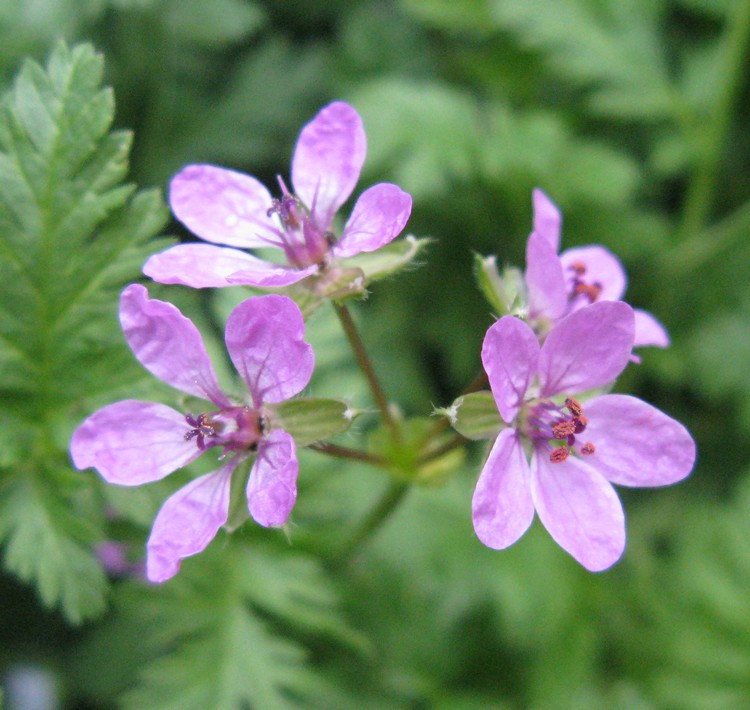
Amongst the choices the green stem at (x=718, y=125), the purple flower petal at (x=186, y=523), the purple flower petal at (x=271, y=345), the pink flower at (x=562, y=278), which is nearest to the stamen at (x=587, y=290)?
the pink flower at (x=562, y=278)

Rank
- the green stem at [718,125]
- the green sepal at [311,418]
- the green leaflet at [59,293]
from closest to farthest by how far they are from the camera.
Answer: the green sepal at [311,418]
the green leaflet at [59,293]
the green stem at [718,125]

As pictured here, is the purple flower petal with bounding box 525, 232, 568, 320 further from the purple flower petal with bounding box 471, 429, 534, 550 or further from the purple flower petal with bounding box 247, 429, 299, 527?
the purple flower petal with bounding box 247, 429, 299, 527

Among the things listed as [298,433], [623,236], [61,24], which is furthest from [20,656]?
[623,236]

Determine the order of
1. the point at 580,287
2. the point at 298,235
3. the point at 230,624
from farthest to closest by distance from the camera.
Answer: the point at 230,624
the point at 580,287
the point at 298,235

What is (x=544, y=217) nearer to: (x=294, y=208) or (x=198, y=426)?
(x=294, y=208)

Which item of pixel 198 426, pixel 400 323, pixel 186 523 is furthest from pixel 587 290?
pixel 400 323

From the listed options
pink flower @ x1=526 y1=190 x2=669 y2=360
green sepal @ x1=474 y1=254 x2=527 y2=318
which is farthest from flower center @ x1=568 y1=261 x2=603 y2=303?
green sepal @ x1=474 y1=254 x2=527 y2=318

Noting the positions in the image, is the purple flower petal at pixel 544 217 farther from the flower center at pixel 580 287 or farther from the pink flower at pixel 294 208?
the pink flower at pixel 294 208
